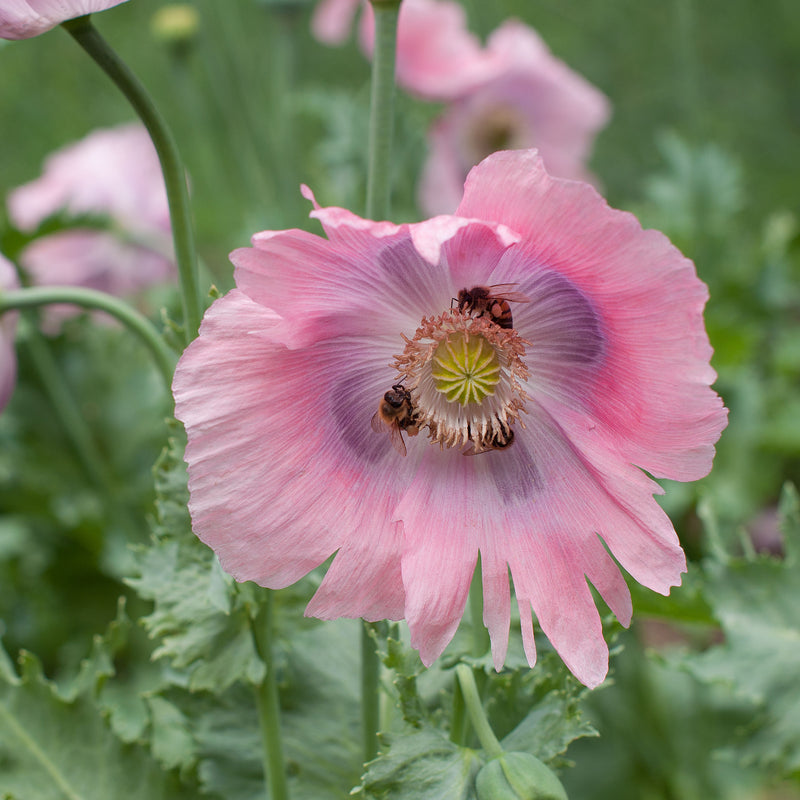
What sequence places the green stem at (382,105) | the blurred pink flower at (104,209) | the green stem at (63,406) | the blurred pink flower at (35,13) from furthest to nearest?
the blurred pink flower at (104,209) < the green stem at (63,406) < the green stem at (382,105) < the blurred pink flower at (35,13)

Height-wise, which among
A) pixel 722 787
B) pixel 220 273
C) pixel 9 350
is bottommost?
pixel 9 350

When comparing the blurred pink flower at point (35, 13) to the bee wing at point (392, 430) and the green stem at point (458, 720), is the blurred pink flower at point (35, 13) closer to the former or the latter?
the bee wing at point (392, 430)

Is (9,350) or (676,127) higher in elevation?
(676,127)

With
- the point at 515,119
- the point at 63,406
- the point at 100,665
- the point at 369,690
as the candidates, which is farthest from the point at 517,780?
the point at 515,119

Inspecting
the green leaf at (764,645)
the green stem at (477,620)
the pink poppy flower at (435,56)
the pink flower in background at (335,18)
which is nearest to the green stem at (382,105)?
the green stem at (477,620)

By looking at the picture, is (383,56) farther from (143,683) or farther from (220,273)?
(220,273)

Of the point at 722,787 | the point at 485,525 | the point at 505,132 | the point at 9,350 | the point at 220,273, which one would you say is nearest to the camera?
the point at 485,525

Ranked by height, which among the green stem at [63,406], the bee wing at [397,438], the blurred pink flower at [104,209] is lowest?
the bee wing at [397,438]

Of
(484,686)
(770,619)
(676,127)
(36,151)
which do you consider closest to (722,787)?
(770,619)

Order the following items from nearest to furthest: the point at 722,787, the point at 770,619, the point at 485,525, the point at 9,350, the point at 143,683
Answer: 1. the point at 485,525
2. the point at 9,350
3. the point at 770,619
4. the point at 143,683
5. the point at 722,787

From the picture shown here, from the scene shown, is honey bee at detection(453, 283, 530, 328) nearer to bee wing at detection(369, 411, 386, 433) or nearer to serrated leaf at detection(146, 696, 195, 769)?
bee wing at detection(369, 411, 386, 433)
